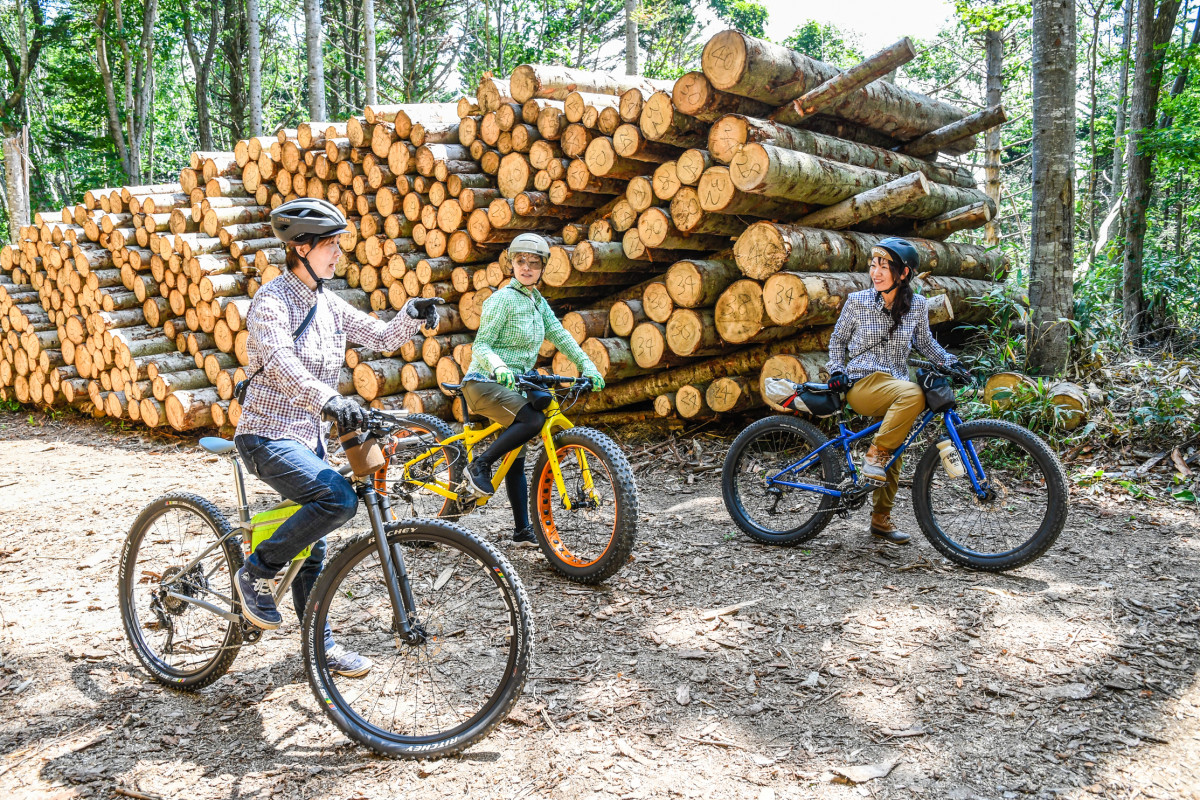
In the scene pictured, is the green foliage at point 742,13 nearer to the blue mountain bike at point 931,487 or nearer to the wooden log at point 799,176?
the wooden log at point 799,176

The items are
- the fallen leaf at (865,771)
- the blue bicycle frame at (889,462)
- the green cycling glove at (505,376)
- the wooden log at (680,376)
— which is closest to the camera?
the fallen leaf at (865,771)

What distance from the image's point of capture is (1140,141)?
894cm

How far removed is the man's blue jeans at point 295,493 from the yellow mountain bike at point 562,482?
896 mm

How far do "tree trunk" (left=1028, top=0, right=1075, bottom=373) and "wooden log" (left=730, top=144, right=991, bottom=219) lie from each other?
41.8 inches

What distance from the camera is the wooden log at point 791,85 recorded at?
240 inches

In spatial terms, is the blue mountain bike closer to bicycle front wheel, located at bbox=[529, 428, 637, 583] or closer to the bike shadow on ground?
bicycle front wheel, located at bbox=[529, 428, 637, 583]

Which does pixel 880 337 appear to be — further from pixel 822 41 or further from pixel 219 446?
pixel 822 41

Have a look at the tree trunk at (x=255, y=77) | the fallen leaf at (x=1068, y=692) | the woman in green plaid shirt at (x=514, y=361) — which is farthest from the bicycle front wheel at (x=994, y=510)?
the tree trunk at (x=255, y=77)

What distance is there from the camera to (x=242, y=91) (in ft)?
74.7

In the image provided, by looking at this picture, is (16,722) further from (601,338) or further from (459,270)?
(459,270)

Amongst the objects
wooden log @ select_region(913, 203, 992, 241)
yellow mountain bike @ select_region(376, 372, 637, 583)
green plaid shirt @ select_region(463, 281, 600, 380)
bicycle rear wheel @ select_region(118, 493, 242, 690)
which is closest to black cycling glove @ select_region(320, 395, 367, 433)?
bicycle rear wheel @ select_region(118, 493, 242, 690)

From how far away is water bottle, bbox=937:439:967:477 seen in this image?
407 centimetres

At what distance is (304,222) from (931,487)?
12.8 feet

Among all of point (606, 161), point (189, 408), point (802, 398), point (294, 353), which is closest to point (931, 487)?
point (802, 398)
